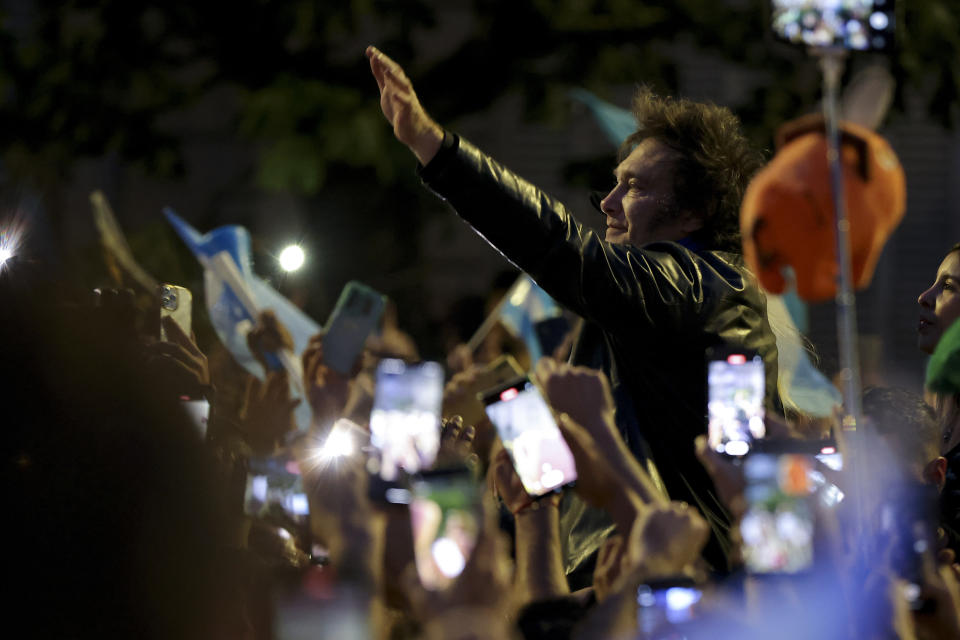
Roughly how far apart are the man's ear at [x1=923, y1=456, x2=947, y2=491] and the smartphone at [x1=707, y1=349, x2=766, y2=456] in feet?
1.93

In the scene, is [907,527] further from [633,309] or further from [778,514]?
[633,309]

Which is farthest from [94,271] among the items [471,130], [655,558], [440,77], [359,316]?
[471,130]

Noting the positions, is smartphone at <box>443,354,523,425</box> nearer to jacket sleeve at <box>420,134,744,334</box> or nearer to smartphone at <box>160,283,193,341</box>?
smartphone at <box>160,283,193,341</box>

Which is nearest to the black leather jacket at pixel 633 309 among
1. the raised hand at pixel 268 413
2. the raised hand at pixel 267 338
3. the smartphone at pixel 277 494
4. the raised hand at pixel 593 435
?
the raised hand at pixel 593 435

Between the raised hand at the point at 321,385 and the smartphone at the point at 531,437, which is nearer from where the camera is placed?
the smartphone at the point at 531,437

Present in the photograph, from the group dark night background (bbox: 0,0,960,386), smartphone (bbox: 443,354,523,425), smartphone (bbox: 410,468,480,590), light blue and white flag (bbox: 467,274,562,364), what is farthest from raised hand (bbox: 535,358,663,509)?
dark night background (bbox: 0,0,960,386)

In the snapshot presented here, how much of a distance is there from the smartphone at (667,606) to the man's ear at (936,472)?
1.40 meters

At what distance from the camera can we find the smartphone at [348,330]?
3943mm

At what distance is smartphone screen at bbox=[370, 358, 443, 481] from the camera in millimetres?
3924

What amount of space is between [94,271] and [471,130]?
721cm

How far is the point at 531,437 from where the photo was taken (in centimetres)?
228

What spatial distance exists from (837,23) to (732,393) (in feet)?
3.17

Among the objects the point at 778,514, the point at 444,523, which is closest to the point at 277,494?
the point at 444,523

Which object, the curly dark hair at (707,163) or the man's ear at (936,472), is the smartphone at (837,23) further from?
the man's ear at (936,472)
